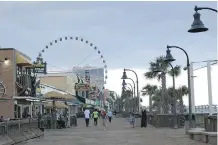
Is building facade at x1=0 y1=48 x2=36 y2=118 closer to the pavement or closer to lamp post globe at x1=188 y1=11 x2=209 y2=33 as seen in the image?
the pavement

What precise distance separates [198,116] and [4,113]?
16.2 meters

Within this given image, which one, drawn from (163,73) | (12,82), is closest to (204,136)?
(12,82)

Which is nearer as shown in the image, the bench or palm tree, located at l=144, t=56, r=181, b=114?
the bench

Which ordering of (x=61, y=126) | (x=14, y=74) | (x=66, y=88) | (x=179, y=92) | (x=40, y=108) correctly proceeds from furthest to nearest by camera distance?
(x=66, y=88) < (x=179, y=92) < (x=40, y=108) < (x=14, y=74) < (x=61, y=126)

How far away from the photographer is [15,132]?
68.4 feet

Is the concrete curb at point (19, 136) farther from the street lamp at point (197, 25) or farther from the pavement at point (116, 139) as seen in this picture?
the street lamp at point (197, 25)

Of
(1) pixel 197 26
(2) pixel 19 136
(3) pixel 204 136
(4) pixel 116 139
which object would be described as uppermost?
(1) pixel 197 26

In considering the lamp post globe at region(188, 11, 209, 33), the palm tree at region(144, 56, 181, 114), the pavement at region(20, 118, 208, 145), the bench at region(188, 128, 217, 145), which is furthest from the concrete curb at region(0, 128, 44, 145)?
the palm tree at region(144, 56, 181, 114)

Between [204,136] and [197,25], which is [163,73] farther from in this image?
[197,25]

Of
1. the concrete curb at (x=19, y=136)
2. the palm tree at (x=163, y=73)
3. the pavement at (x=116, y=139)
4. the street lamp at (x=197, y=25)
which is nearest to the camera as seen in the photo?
the street lamp at (x=197, y=25)

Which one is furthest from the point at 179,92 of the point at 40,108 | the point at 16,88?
the point at 16,88

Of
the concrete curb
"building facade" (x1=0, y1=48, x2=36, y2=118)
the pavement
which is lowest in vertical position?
the pavement

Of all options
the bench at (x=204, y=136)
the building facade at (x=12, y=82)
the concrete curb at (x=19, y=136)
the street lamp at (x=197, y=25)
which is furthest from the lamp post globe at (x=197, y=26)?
the building facade at (x=12, y=82)

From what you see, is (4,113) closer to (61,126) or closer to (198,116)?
(61,126)
